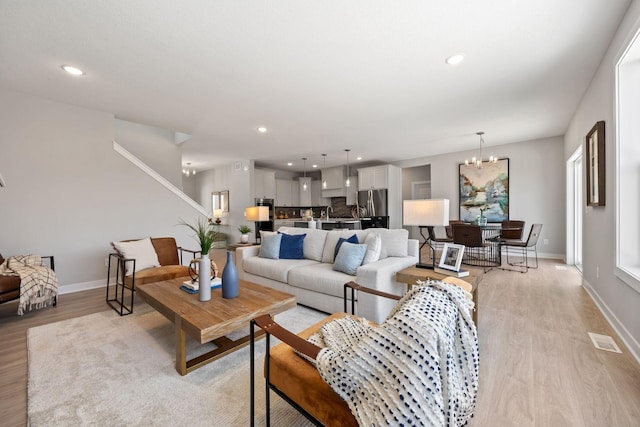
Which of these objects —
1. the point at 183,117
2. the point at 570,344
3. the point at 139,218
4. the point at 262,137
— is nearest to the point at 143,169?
the point at 139,218

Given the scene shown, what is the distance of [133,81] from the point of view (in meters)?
3.03

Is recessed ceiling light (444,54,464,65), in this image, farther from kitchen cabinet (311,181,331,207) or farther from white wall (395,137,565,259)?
kitchen cabinet (311,181,331,207)

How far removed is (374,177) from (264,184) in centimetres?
340

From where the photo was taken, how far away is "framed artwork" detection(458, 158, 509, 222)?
6176mm

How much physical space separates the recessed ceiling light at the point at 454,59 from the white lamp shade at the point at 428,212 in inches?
55.6

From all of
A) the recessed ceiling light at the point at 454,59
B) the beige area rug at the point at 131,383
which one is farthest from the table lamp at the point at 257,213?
the recessed ceiling light at the point at 454,59

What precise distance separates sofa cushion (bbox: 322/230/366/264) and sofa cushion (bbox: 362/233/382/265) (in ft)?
1.28

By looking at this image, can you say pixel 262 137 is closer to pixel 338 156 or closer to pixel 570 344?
pixel 338 156

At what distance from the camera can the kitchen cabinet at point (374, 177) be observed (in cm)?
758

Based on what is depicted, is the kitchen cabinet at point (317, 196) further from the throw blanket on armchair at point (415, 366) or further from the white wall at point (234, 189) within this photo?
the throw blanket on armchair at point (415, 366)

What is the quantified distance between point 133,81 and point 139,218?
2.20m

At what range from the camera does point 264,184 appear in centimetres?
845

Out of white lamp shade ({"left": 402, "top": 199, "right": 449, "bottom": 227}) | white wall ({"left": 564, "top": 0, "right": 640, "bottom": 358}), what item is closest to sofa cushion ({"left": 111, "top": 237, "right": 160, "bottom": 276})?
white lamp shade ({"left": 402, "top": 199, "right": 449, "bottom": 227})

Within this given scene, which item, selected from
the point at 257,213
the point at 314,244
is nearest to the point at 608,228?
the point at 314,244
